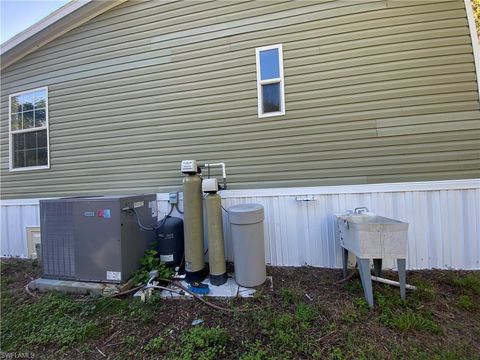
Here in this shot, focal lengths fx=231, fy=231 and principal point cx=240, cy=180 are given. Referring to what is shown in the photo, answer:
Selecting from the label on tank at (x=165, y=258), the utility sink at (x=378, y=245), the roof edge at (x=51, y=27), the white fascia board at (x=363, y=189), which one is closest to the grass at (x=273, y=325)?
the utility sink at (x=378, y=245)

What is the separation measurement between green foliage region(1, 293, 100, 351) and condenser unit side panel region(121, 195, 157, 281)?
2.01 ft

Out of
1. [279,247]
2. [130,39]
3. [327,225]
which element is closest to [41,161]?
[130,39]

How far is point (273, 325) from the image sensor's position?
2219 millimetres

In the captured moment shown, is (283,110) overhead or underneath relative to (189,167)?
overhead

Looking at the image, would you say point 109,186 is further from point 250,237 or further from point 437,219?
point 437,219

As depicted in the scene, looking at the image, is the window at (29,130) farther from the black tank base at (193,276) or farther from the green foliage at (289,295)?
the green foliage at (289,295)

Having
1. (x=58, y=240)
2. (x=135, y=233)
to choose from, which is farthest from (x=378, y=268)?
(x=58, y=240)

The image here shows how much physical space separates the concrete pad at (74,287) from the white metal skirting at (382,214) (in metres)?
1.69

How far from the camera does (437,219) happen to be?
314 centimetres

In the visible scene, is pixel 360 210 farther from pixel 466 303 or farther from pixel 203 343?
pixel 203 343

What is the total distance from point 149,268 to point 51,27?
4962 mm

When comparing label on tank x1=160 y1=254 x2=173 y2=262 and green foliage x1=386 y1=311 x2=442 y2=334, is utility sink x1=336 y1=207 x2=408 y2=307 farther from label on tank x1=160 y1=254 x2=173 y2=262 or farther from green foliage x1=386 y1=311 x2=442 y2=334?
label on tank x1=160 y1=254 x2=173 y2=262

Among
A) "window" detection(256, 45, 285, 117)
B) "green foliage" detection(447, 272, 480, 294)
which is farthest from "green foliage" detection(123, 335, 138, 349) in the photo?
"green foliage" detection(447, 272, 480, 294)

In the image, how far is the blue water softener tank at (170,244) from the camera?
11.1 feet
